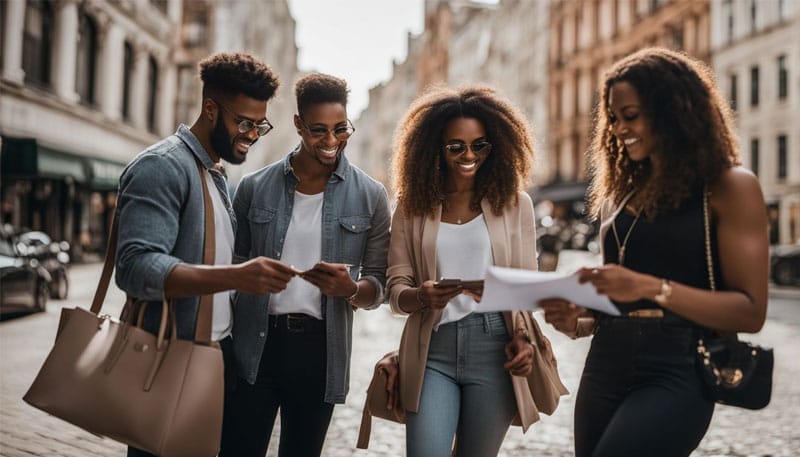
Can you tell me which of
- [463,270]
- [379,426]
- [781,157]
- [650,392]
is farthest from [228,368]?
[781,157]

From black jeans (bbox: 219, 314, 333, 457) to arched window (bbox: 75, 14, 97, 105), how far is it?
1165 inches

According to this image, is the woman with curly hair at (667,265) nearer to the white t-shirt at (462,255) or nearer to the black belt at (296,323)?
the white t-shirt at (462,255)

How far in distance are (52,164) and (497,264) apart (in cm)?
2491

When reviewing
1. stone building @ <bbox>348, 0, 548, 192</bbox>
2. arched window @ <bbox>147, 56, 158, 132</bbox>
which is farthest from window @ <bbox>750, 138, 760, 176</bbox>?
arched window @ <bbox>147, 56, 158, 132</bbox>

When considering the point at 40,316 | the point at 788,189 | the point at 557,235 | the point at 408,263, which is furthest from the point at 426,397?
the point at 788,189

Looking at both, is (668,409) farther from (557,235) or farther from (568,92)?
(568,92)

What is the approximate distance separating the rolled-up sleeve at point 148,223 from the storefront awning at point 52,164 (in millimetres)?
20373

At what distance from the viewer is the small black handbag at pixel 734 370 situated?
9.01 feet

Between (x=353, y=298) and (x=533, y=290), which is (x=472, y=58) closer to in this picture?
(x=353, y=298)

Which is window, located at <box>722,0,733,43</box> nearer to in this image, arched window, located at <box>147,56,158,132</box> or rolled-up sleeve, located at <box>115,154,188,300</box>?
arched window, located at <box>147,56,158,132</box>

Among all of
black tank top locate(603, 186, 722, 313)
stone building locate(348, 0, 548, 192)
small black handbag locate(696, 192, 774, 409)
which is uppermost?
stone building locate(348, 0, 548, 192)

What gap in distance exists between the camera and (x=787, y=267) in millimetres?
24281

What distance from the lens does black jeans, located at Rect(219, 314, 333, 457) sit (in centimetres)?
367

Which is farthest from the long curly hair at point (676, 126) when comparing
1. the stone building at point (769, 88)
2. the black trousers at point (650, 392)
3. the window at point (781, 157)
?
the window at point (781, 157)
